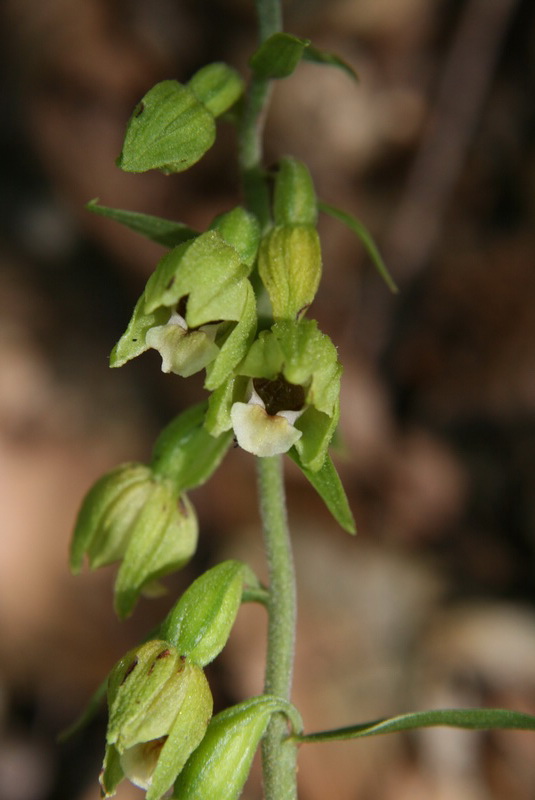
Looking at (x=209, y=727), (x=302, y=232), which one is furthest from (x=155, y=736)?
(x=302, y=232)

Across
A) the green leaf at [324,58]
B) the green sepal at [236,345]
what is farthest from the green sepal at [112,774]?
the green leaf at [324,58]

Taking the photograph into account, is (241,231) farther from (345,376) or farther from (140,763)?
(345,376)

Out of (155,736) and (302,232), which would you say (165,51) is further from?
(155,736)

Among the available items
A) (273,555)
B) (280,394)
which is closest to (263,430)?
(280,394)

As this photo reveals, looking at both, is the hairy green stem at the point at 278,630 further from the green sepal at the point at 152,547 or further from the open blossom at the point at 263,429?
the open blossom at the point at 263,429

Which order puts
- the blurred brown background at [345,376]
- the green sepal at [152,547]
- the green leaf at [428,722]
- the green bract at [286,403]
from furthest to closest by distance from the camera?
the blurred brown background at [345,376], the green sepal at [152,547], the green leaf at [428,722], the green bract at [286,403]

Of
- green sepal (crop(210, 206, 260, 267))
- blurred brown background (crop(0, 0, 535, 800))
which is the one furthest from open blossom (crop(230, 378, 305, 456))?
blurred brown background (crop(0, 0, 535, 800))
